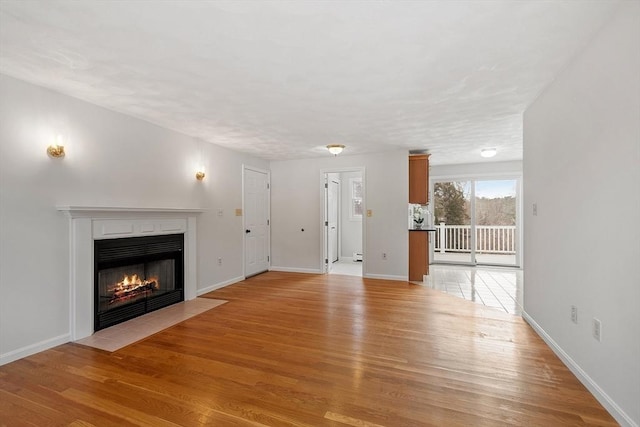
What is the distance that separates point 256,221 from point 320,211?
4.40 feet

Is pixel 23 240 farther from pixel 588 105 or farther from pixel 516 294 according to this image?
pixel 516 294

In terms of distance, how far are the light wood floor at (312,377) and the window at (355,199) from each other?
15.0 feet

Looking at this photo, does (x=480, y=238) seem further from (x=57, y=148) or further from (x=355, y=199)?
(x=57, y=148)

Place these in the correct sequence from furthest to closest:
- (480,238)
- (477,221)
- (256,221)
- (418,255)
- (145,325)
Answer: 1. (480,238)
2. (477,221)
3. (256,221)
4. (418,255)
5. (145,325)

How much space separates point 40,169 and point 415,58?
3512 mm

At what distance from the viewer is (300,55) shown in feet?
7.36

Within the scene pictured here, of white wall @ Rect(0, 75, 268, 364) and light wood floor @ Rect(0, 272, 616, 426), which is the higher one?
white wall @ Rect(0, 75, 268, 364)

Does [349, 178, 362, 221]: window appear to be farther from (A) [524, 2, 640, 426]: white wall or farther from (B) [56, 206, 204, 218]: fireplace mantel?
(A) [524, 2, 640, 426]: white wall

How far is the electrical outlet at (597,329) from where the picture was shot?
1.96 metres

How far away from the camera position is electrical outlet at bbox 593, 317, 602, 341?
196cm

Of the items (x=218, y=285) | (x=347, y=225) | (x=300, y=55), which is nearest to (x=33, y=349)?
(x=218, y=285)

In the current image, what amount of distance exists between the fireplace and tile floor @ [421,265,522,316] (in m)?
4.14

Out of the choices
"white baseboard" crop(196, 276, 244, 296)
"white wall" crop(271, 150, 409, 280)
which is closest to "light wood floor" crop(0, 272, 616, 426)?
"white baseboard" crop(196, 276, 244, 296)

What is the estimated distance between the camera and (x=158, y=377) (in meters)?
2.32
